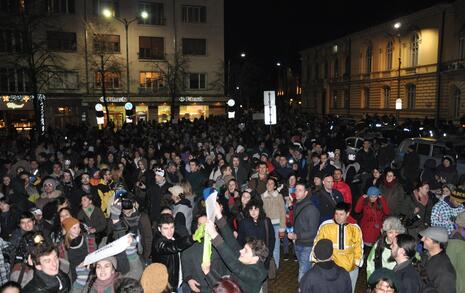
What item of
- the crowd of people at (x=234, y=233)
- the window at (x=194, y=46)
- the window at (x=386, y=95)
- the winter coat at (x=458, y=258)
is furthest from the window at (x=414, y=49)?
the winter coat at (x=458, y=258)

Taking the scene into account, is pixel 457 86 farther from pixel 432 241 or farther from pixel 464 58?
pixel 432 241

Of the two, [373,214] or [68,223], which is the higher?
[68,223]

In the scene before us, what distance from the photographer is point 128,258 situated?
190 inches

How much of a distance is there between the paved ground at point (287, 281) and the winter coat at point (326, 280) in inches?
125

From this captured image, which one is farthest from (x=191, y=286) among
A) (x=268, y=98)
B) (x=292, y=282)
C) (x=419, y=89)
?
(x=419, y=89)

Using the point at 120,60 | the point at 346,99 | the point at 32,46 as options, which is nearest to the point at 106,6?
the point at 120,60

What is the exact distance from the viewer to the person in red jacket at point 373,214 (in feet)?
23.5

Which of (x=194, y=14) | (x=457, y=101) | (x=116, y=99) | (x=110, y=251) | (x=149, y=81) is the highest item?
(x=194, y=14)

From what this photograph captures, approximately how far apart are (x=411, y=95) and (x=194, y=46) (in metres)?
23.2

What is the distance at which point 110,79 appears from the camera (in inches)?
1615

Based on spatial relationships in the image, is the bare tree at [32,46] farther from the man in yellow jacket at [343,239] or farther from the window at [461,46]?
the window at [461,46]

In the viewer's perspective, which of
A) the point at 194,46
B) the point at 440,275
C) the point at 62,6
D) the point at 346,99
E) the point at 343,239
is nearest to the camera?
the point at 440,275

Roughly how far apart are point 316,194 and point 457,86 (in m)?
35.0

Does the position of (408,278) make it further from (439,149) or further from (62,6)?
(62,6)
